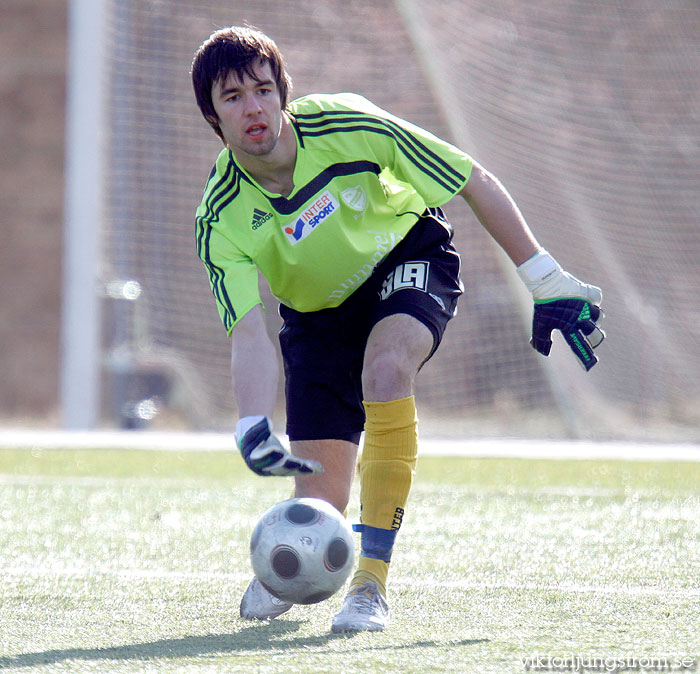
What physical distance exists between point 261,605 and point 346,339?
767 millimetres

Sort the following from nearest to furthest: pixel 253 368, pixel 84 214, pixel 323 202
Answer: pixel 253 368, pixel 323 202, pixel 84 214

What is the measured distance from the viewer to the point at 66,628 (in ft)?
8.67

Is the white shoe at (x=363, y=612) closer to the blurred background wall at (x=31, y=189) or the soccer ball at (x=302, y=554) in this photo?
the soccer ball at (x=302, y=554)

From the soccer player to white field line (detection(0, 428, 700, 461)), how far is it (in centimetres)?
408

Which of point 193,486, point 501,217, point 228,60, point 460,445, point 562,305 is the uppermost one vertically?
point 228,60

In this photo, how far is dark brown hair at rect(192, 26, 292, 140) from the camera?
2777 millimetres

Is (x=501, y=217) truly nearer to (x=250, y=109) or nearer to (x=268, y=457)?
(x=250, y=109)

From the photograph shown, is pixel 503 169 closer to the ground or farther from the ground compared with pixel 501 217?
farther from the ground

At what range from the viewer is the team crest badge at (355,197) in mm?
2949

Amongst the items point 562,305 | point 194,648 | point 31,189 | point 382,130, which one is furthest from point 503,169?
point 31,189

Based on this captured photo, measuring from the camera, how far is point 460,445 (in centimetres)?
775

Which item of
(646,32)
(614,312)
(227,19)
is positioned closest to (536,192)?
(614,312)

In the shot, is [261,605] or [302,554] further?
[261,605]

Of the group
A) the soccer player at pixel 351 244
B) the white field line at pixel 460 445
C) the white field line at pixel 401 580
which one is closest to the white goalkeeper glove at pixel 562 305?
the soccer player at pixel 351 244
